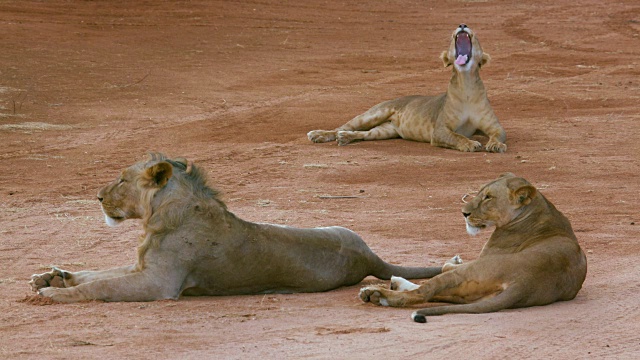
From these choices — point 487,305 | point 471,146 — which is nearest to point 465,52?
point 471,146

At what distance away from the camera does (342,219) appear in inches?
426

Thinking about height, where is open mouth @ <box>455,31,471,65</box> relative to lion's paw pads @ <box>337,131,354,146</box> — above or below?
above

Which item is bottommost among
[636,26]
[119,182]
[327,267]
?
[636,26]

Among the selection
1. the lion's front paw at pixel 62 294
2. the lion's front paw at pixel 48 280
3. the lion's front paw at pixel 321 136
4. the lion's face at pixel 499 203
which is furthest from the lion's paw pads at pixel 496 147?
the lion's front paw at pixel 62 294

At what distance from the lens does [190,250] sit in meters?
7.66

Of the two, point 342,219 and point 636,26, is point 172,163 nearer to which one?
point 342,219

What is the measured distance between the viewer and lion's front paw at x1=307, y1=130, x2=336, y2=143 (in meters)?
15.3

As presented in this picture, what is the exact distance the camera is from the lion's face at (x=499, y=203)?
313 inches

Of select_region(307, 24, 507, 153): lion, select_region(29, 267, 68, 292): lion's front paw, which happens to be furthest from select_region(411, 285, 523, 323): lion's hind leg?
select_region(307, 24, 507, 153): lion

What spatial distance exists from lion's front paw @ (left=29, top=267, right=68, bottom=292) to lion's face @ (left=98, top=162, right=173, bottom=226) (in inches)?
18.3

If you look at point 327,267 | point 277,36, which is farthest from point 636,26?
point 327,267

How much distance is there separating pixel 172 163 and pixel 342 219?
317 cm

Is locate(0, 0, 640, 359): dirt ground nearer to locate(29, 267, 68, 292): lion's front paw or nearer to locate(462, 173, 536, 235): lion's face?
locate(29, 267, 68, 292): lion's front paw

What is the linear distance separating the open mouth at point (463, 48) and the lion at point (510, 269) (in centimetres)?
708
